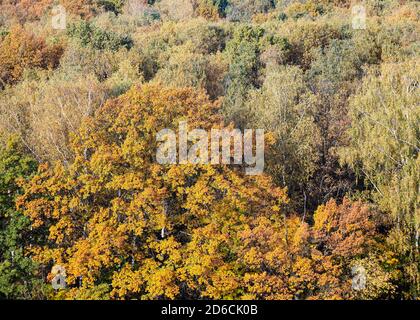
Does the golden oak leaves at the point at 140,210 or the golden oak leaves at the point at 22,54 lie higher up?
the golden oak leaves at the point at 22,54

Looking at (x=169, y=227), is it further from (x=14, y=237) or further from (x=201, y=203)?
A: (x=14, y=237)

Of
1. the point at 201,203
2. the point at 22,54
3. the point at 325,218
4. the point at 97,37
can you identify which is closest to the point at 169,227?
the point at 201,203

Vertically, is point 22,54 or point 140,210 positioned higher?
point 22,54

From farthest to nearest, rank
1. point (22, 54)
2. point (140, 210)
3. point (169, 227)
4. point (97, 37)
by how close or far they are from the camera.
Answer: point (97, 37)
point (22, 54)
point (140, 210)
point (169, 227)

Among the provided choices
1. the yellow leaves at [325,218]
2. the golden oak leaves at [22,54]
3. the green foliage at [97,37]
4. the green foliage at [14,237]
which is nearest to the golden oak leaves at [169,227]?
the yellow leaves at [325,218]

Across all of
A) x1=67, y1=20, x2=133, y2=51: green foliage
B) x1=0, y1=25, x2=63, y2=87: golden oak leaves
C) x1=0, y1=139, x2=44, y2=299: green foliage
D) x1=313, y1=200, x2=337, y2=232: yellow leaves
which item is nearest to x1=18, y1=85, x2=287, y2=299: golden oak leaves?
x1=0, y1=139, x2=44, y2=299: green foliage

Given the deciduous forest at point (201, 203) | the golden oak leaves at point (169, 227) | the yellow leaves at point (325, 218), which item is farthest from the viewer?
the yellow leaves at point (325, 218)

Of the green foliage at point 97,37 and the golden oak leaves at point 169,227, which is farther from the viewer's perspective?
the green foliage at point 97,37

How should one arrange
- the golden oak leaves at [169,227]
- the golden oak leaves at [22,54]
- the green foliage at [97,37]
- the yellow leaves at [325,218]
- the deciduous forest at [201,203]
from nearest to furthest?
1. the golden oak leaves at [169,227]
2. the deciduous forest at [201,203]
3. the yellow leaves at [325,218]
4. the golden oak leaves at [22,54]
5. the green foliage at [97,37]

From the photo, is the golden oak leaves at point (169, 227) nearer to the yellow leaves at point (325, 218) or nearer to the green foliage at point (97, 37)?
the yellow leaves at point (325, 218)

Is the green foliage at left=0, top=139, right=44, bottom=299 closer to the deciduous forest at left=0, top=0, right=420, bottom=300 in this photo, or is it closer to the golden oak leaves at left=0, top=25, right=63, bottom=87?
the deciduous forest at left=0, top=0, right=420, bottom=300

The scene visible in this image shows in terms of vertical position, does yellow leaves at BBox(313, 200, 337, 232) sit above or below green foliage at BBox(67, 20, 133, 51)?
below

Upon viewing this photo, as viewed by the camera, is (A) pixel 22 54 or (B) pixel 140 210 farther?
(A) pixel 22 54
